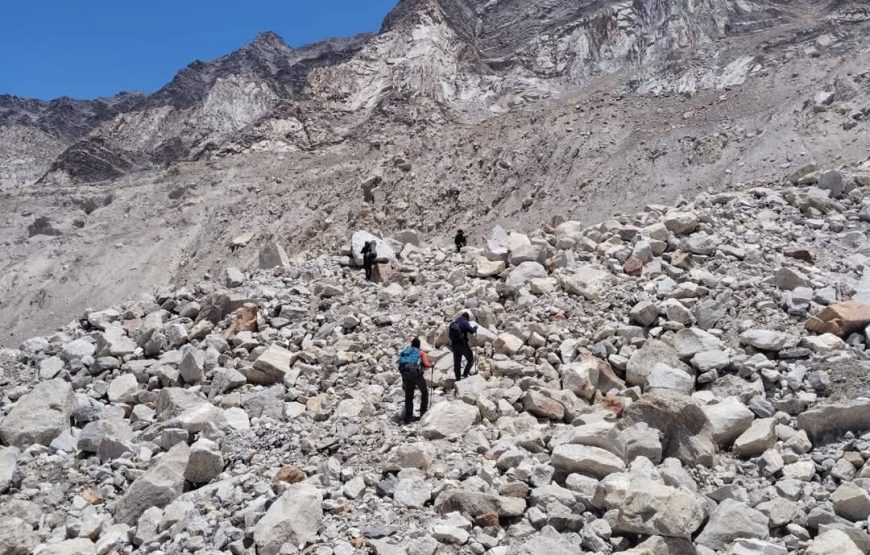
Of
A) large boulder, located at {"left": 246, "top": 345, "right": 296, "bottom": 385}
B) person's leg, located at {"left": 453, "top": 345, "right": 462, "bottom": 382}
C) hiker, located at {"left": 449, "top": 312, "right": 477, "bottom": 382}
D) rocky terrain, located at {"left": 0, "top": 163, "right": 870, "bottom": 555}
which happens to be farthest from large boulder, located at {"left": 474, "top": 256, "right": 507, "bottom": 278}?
large boulder, located at {"left": 246, "top": 345, "right": 296, "bottom": 385}

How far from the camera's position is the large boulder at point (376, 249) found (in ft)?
42.0

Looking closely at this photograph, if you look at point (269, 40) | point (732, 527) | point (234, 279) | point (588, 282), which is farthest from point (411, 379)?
point (269, 40)

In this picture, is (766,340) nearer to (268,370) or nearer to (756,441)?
(756,441)

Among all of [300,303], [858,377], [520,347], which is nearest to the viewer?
[858,377]

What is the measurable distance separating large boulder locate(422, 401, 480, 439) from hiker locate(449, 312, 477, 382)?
1.01 meters

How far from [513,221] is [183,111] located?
143ft

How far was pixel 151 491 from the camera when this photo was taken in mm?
7223

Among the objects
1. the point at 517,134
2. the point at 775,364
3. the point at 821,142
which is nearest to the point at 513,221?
the point at 517,134

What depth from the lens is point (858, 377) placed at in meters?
7.27

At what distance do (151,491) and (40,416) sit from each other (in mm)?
2815

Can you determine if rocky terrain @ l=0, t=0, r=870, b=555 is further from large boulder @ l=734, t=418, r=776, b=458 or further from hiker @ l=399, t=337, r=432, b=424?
hiker @ l=399, t=337, r=432, b=424

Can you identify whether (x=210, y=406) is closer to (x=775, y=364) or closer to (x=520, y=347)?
(x=520, y=347)

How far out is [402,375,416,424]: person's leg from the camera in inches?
315

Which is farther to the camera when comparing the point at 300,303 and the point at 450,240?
the point at 450,240
